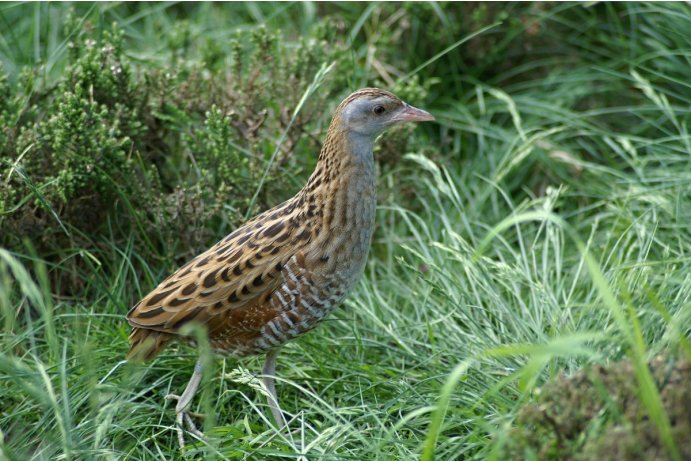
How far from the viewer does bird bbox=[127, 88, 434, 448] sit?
3.79 meters

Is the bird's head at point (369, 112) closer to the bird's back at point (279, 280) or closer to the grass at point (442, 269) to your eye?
the bird's back at point (279, 280)

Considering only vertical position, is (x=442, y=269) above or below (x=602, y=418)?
below

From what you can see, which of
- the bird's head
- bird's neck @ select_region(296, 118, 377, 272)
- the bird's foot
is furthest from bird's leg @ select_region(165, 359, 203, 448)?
the bird's head

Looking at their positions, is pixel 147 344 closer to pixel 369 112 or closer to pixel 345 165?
pixel 345 165

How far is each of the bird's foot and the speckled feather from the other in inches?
9.0

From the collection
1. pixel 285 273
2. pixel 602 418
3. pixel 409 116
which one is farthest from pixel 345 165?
pixel 602 418

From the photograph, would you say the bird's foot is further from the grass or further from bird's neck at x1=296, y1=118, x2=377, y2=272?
bird's neck at x1=296, y1=118, x2=377, y2=272

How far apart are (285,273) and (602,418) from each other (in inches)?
58.9

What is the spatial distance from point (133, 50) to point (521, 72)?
2.58 m

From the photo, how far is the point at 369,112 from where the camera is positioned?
3.91 m

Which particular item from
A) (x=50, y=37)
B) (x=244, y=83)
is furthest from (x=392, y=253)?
(x=50, y=37)

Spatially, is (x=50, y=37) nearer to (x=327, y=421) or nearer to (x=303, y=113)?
(x=303, y=113)

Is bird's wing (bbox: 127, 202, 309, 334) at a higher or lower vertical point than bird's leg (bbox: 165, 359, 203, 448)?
higher

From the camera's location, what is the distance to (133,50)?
604cm
